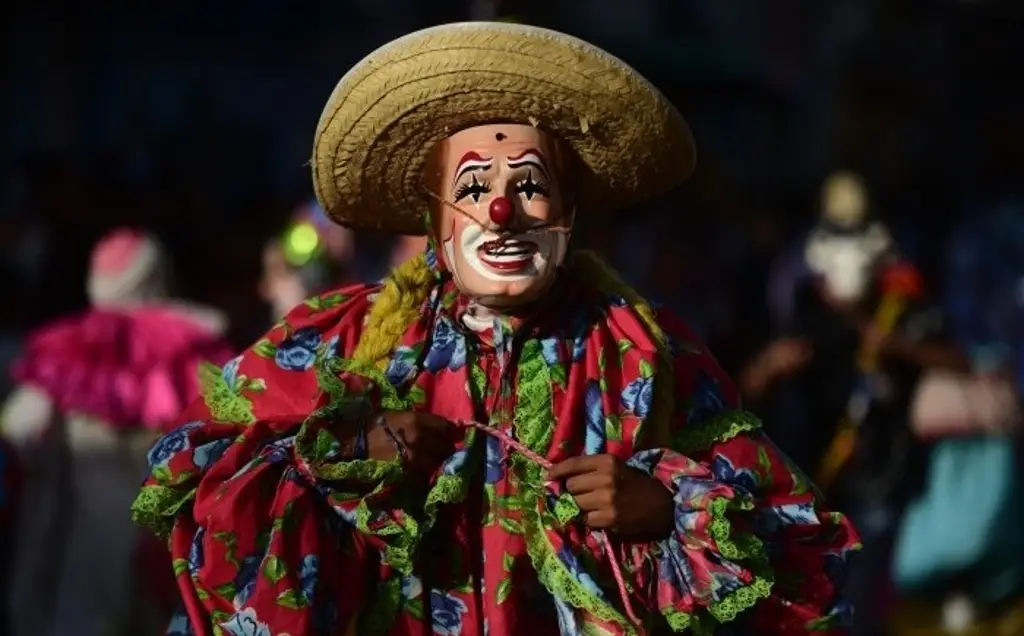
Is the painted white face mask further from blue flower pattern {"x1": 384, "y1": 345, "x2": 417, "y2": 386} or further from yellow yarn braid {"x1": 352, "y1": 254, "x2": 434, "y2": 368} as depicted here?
blue flower pattern {"x1": 384, "y1": 345, "x2": 417, "y2": 386}

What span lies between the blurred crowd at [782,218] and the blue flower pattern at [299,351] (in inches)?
122

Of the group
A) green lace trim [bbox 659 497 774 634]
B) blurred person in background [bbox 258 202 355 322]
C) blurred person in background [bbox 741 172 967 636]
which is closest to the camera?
green lace trim [bbox 659 497 774 634]

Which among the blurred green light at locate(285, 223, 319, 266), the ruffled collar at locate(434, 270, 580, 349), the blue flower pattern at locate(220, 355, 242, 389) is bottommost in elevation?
the blurred green light at locate(285, 223, 319, 266)

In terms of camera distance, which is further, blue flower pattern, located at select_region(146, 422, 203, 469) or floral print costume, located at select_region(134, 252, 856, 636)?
blue flower pattern, located at select_region(146, 422, 203, 469)

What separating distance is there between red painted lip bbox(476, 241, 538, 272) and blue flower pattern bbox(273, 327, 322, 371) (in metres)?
0.41

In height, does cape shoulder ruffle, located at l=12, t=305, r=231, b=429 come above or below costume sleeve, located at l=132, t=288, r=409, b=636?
below

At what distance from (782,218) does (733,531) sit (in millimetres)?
8509

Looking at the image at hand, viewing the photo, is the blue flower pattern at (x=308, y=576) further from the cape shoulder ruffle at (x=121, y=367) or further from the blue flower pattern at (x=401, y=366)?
the cape shoulder ruffle at (x=121, y=367)

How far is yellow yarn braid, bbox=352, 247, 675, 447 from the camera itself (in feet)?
13.7

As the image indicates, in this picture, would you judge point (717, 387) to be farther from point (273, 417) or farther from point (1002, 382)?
point (1002, 382)

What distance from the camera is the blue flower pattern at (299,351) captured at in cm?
427

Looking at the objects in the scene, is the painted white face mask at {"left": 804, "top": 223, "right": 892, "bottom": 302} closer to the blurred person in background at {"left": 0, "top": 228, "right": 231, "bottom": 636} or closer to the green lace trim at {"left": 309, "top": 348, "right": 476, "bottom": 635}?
the blurred person in background at {"left": 0, "top": 228, "right": 231, "bottom": 636}

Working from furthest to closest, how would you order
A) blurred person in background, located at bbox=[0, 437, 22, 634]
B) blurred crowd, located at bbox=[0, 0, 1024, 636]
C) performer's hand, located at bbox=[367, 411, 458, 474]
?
blurred crowd, located at bbox=[0, 0, 1024, 636] → blurred person in background, located at bbox=[0, 437, 22, 634] → performer's hand, located at bbox=[367, 411, 458, 474]

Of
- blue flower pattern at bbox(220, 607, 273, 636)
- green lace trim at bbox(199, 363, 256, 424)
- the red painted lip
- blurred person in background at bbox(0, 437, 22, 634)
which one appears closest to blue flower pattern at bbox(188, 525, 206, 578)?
blue flower pattern at bbox(220, 607, 273, 636)
